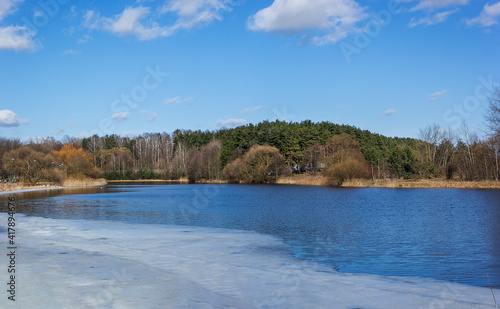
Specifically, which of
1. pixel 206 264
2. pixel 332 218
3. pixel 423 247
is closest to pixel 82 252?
pixel 206 264

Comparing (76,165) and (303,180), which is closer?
(303,180)

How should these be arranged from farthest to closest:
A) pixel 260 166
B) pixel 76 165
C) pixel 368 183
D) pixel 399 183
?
pixel 76 165
pixel 260 166
pixel 368 183
pixel 399 183

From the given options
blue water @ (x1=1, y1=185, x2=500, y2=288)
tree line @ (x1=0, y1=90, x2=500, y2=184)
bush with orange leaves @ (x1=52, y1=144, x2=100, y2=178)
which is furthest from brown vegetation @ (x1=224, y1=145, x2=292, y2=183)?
blue water @ (x1=1, y1=185, x2=500, y2=288)

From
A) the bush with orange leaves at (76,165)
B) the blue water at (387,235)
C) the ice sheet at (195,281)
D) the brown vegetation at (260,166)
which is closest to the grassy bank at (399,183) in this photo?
the brown vegetation at (260,166)

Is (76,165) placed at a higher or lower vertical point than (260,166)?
higher

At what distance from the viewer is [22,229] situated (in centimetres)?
1595

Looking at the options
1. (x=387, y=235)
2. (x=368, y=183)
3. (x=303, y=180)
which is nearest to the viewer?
(x=387, y=235)

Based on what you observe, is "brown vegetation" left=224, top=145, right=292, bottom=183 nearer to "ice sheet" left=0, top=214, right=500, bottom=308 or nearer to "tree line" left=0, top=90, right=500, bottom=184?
"tree line" left=0, top=90, right=500, bottom=184

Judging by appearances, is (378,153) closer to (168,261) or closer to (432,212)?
(432,212)

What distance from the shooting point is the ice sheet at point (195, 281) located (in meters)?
6.94

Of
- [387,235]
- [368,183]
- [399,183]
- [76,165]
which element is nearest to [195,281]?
[387,235]

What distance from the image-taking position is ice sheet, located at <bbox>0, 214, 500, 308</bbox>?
694 centimetres

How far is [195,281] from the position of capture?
835cm

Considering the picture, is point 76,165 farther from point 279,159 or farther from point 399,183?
point 399,183
